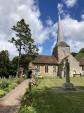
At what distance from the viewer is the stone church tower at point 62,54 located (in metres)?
79.8

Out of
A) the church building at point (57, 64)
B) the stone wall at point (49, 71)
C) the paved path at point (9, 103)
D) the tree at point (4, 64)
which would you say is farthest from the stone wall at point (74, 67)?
the paved path at point (9, 103)

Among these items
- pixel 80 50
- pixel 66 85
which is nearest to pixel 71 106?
pixel 66 85

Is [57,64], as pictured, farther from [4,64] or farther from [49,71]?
[4,64]

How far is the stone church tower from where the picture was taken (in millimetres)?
79800

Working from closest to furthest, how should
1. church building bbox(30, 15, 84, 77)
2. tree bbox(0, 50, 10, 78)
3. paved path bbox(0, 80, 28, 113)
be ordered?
paved path bbox(0, 80, 28, 113) < tree bbox(0, 50, 10, 78) < church building bbox(30, 15, 84, 77)

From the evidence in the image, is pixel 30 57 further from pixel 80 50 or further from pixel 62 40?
pixel 80 50

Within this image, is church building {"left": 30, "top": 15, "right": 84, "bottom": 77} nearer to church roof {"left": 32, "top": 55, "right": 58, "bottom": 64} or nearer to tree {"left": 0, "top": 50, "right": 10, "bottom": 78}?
church roof {"left": 32, "top": 55, "right": 58, "bottom": 64}

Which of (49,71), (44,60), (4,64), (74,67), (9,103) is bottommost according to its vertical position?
(9,103)

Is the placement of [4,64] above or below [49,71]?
above

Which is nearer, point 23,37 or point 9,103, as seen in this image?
point 9,103

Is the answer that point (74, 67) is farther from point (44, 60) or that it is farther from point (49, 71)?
point (44, 60)

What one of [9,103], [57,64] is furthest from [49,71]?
[9,103]

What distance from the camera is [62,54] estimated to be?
82625mm

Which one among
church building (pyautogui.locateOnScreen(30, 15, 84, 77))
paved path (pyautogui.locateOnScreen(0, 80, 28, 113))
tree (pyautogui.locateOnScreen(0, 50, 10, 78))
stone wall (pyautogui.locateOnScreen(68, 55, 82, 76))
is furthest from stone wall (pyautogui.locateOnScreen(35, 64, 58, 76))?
paved path (pyautogui.locateOnScreen(0, 80, 28, 113))
